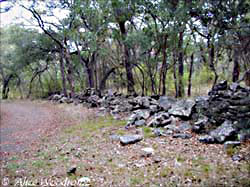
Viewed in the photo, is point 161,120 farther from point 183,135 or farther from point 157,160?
point 157,160

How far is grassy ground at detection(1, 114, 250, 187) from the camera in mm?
2959

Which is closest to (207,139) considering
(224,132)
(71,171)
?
(224,132)

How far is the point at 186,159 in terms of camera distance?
11.5 ft

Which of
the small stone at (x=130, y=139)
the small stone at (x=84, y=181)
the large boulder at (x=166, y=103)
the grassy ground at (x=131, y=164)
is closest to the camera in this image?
the grassy ground at (x=131, y=164)

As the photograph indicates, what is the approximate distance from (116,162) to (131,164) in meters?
0.32

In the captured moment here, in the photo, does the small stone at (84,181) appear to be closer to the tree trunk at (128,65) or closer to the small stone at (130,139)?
the small stone at (130,139)

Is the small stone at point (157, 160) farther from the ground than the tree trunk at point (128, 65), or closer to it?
closer to it

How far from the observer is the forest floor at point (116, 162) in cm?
299

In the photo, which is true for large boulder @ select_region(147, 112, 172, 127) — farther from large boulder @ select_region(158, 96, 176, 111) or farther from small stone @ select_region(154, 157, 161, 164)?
small stone @ select_region(154, 157, 161, 164)

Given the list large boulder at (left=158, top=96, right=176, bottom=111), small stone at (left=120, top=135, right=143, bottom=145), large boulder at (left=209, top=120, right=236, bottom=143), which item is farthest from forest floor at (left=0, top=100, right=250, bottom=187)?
large boulder at (left=158, top=96, right=176, bottom=111)

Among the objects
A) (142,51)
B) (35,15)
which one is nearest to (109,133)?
(142,51)

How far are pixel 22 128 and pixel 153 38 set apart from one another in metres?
5.88

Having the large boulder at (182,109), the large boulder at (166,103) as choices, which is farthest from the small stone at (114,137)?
the large boulder at (166,103)

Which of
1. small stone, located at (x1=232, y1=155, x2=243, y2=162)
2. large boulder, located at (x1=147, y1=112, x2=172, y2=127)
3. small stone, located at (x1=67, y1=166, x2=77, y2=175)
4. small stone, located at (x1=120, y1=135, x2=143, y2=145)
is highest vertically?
large boulder, located at (x1=147, y1=112, x2=172, y2=127)
